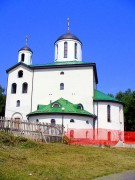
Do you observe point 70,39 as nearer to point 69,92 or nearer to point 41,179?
point 69,92

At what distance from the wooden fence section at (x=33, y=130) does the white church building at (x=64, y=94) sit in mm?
9035

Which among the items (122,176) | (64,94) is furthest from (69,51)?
(122,176)

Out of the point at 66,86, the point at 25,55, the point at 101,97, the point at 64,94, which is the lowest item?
the point at 101,97

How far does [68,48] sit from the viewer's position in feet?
142

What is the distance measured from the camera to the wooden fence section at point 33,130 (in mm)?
21250

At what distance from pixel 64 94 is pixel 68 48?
27.1ft

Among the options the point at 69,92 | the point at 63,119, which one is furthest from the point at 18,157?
the point at 69,92

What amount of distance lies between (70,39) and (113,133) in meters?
17.6

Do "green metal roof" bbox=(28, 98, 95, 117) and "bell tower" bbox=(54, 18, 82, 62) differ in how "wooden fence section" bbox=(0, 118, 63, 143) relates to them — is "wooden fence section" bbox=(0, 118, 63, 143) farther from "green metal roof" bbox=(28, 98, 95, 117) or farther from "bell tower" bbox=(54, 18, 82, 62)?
"bell tower" bbox=(54, 18, 82, 62)

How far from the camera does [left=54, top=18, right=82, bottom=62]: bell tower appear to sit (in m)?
42.8

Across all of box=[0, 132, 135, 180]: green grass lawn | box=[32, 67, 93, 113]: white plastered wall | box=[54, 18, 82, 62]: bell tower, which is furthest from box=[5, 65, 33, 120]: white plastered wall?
box=[0, 132, 135, 180]: green grass lawn

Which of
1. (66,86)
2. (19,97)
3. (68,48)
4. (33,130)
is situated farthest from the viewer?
(68,48)

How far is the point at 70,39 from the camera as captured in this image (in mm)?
43500

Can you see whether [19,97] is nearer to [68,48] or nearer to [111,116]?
[68,48]
